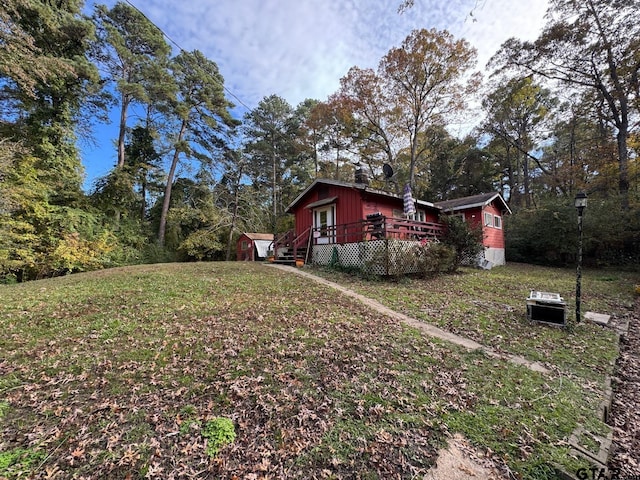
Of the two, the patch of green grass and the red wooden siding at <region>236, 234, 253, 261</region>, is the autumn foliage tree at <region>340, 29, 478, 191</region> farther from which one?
the patch of green grass

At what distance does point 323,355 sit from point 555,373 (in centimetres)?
343

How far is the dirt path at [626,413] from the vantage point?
234 centimetres

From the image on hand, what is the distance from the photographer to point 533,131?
75.4 ft

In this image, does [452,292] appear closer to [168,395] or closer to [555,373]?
[555,373]

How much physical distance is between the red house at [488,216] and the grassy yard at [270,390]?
1165cm

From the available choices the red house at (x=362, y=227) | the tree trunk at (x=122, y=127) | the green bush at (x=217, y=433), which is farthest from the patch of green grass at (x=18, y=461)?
the tree trunk at (x=122, y=127)

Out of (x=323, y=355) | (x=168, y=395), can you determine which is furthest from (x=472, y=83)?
(x=168, y=395)

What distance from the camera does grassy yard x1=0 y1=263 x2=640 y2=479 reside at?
231 centimetres

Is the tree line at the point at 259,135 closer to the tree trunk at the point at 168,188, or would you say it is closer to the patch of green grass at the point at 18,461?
the tree trunk at the point at 168,188

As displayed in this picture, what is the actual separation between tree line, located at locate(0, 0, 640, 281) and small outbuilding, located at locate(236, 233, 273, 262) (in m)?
1.12

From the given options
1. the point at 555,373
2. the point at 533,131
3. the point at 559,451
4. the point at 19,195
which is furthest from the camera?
the point at 533,131

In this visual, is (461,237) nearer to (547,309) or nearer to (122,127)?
(547,309)

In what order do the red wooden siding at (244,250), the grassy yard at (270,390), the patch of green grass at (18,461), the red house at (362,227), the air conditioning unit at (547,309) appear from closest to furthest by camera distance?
the patch of green grass at (18,461) → the grassy yard at (270,390) → the air conditioning unit at (547,309) → the red house at (362,227) → the red wooden siding at (244,250)

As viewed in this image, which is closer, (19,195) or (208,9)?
(208,9)
